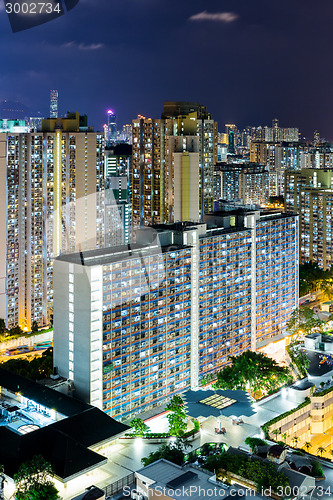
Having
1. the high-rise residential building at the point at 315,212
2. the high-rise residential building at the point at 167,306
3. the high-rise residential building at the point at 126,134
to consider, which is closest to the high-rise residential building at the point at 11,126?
the high-rise residential building at the point at 167,306

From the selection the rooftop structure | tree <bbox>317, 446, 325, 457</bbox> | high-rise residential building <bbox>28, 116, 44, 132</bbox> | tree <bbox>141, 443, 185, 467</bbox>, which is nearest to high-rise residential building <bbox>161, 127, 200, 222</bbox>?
high-rise residential building <bbox>28, 116, 44, 132</bbox>

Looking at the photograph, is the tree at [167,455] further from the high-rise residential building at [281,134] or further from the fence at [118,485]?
the high-rise residential building at [281,134]

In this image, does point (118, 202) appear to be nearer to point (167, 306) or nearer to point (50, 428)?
point (167, 306)

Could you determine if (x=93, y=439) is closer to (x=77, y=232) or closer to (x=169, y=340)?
(x=169, y=340)

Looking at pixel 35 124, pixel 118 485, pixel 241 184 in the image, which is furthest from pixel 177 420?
pixel 241 184

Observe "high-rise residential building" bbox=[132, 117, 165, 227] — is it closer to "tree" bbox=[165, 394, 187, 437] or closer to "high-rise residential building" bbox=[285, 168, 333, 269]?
"high-rise residential building" bbox=[285, 168, 333, 269]

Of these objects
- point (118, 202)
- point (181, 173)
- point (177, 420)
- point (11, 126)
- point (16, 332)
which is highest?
point (11, 126)
